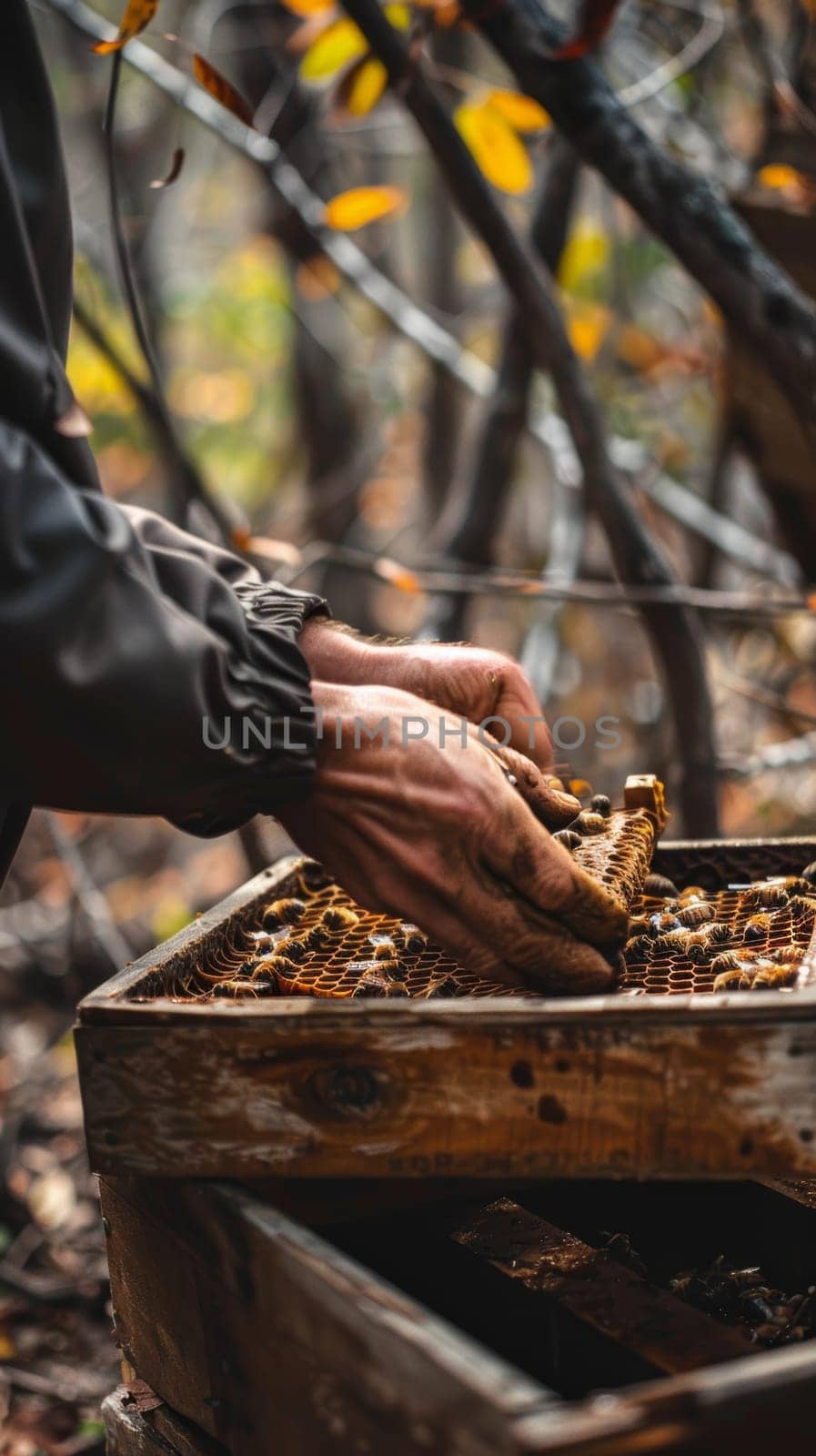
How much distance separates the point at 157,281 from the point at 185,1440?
5276 mm

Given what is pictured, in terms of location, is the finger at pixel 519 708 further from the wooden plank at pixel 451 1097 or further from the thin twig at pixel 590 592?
the thin twig at pixel 590 592

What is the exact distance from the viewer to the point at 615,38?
10.9 ft

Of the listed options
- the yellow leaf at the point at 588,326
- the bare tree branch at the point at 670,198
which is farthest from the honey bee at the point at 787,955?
the yellow leaf at the point at 588,326

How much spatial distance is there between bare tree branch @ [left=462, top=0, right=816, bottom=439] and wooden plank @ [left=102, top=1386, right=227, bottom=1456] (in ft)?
5.71

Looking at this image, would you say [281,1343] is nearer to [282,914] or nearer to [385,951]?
[385,951]

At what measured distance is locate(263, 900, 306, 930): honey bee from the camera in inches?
66.9

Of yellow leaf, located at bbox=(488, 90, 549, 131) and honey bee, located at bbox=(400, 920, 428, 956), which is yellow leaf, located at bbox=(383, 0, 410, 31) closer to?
yellow leaf, located at bbox=(488, 90, 549, 131)

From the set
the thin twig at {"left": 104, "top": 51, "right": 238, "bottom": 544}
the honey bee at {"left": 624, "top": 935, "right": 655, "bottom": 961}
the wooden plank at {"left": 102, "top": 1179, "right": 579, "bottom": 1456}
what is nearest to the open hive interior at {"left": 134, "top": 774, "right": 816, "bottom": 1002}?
the honey bee at {"left": 624, "top": 935, "right": 655, "bottom": 961}

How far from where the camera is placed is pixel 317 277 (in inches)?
159

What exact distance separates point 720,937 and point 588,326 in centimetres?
264

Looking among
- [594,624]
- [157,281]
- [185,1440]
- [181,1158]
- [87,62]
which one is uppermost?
[87,62]

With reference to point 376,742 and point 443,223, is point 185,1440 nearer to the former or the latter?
point 376,742

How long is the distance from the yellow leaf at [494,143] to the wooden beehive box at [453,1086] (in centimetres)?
201

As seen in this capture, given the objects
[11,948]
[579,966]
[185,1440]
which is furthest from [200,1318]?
[11,948]
